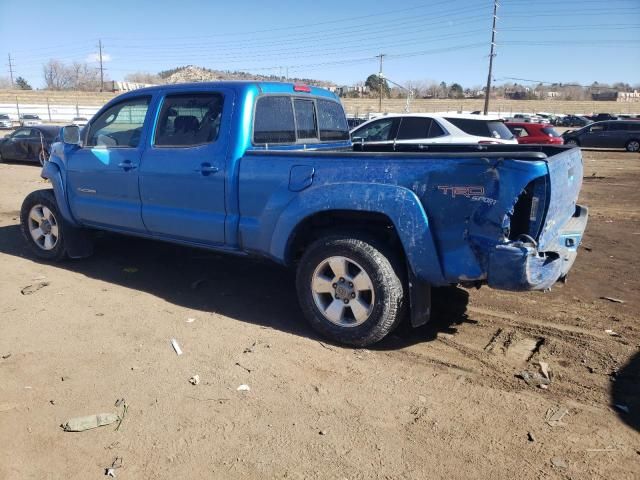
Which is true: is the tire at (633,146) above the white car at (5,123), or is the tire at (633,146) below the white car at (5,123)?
below

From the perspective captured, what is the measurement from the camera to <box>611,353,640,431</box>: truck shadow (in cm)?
306

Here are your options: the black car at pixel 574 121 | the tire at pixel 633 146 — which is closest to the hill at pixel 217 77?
the tire at pixel 633 146

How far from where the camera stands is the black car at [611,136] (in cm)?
2450

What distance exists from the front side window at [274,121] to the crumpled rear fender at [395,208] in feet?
3.00

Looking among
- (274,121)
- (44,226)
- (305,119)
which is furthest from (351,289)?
(44,226)

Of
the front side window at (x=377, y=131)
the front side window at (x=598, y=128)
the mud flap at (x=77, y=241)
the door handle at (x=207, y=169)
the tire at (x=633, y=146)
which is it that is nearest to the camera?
the door handle at (x=207, y=169)

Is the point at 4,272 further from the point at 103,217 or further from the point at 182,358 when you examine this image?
the point at 182,358

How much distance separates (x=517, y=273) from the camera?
129 inches

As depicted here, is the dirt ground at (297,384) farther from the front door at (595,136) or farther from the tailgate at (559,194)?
the front door at (595,136)

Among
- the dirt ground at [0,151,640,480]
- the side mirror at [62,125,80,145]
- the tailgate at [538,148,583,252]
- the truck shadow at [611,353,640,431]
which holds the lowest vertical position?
the dirt ground at [0,151,640,480]

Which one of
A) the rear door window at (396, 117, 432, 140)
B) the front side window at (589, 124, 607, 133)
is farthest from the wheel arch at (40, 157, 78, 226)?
the front side window at (589, 124, 607, 133)

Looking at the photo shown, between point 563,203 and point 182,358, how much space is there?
2.90 m

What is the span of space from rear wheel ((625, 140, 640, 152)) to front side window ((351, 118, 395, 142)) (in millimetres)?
18052

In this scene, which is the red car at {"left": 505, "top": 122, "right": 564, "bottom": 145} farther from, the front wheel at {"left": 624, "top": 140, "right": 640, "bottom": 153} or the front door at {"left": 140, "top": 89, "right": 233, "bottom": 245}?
the front door at {"left": 140, "top": 89, "right": 233, "bottom": 245}
